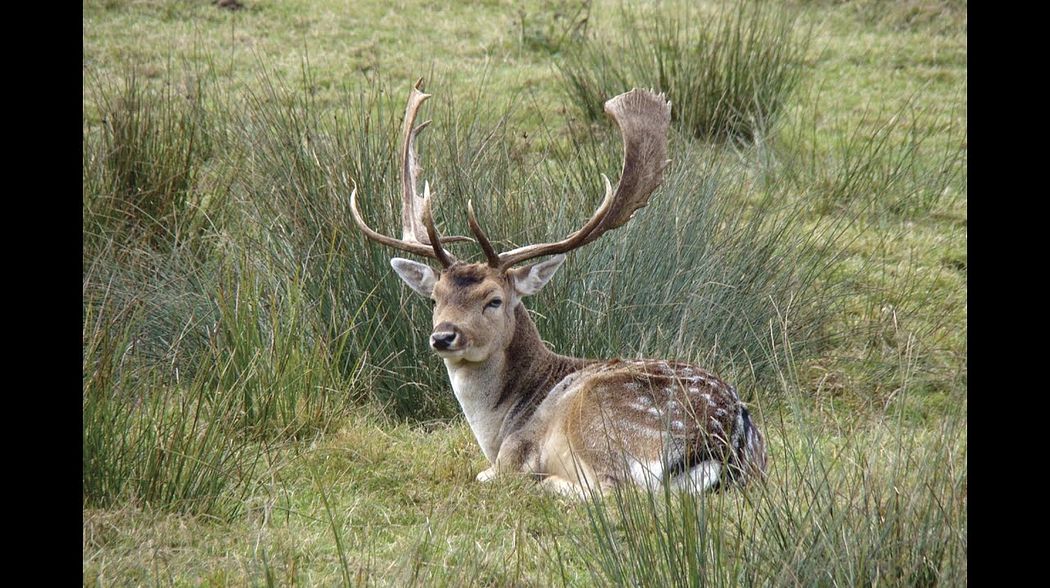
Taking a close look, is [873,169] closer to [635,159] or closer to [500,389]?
[635,159]

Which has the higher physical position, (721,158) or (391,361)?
(721,158)

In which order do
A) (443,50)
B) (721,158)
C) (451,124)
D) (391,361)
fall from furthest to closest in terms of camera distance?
1. (443,50)
2. (721,158)
3. (451,124)
4. (391,361)

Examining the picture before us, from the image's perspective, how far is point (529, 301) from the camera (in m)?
5.91

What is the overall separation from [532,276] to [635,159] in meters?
0.61

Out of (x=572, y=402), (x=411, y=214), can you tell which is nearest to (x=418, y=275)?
(x=411, y=214)

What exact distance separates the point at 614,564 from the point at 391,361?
2.59 meters

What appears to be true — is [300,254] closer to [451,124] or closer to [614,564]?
[451,124]

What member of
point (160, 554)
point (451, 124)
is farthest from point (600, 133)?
point (160, 554)

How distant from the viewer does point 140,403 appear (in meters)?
4.34

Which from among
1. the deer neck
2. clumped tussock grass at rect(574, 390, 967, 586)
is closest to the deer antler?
the deer neck

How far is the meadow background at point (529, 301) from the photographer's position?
138 inches

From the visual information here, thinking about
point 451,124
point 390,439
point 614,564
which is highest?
point 451,124

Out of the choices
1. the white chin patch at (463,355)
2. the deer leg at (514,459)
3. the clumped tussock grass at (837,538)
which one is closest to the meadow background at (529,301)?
the clumped tussock grass at (837,538)
